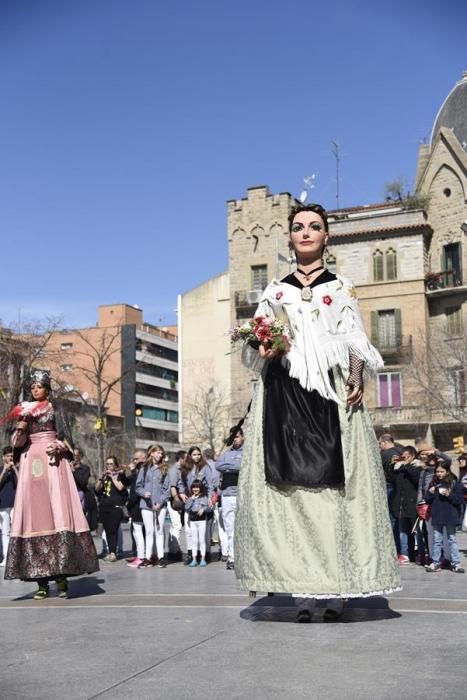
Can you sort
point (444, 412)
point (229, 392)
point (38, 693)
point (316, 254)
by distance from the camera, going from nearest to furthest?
point (38, 693), point (316, 254), point (444, 412), point (229, 392)

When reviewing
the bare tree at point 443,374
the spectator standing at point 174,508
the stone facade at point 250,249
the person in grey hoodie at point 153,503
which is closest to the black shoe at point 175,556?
the spectator standing at point 174,508

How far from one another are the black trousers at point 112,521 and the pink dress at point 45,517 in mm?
5749

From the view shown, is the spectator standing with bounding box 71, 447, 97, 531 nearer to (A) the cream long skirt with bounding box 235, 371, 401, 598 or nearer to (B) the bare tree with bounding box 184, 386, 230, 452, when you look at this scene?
(A) the cream long skirt with bounding box 235, 371, 401, 598

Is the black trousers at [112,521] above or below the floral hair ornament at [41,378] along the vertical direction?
below

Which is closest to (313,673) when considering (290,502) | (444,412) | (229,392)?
(290,502)

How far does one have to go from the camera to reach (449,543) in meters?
12.2

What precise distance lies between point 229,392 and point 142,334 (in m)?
41.5

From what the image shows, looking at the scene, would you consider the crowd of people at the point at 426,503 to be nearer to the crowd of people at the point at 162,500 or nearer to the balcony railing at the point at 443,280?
the crowd of people at the point at 162,500

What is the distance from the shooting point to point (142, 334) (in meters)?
96.1

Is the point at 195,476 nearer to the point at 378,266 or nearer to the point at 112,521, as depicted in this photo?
the point at 112,521

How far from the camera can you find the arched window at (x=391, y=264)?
157 ft

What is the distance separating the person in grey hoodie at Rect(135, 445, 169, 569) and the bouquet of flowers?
24.8 ft

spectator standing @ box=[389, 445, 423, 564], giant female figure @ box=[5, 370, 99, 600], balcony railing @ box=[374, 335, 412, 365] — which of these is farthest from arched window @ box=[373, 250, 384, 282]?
giant female figure @ box=[5, 370, 99, 600]

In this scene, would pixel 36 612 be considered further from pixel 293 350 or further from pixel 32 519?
pixel 293 350
